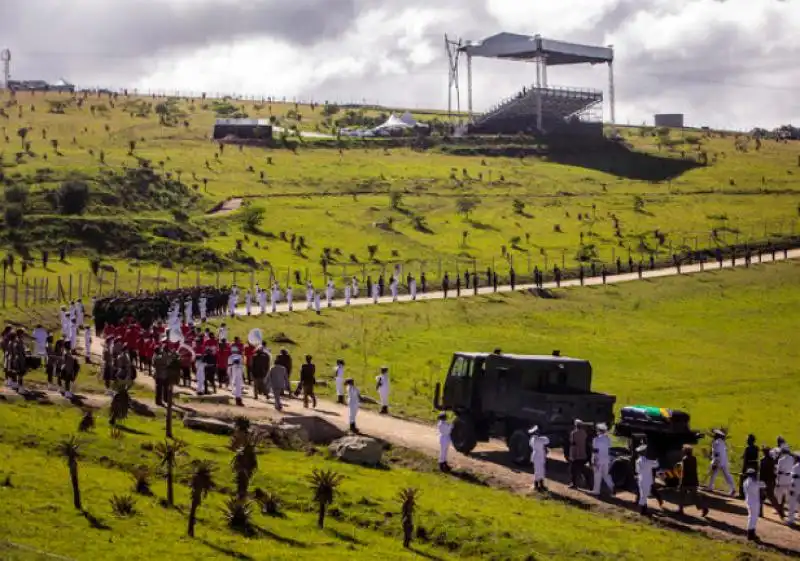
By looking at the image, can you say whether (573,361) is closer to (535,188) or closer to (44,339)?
(44,339)

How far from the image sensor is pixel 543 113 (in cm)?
15112

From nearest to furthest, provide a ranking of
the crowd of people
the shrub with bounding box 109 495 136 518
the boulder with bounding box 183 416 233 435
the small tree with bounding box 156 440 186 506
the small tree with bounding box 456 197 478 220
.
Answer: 1. the shrub with bounding box 109 495 136 518
2. the small tree with bounding box 156 440 186 506
3. the crowd of people
4. the boulder with bounding box 183 416 233 435
5. the small tree with bounding box 456 197 478 220

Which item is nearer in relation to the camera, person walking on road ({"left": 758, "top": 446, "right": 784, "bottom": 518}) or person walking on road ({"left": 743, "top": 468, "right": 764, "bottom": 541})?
person walking on road ({"left": 743, "top": 468, "right": 764, "bottom": 541})

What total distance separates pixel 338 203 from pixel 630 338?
152ft

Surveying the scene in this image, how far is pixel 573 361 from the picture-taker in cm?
3553

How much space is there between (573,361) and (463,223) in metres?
67.7

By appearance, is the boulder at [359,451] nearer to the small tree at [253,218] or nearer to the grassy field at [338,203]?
the grassy field at [338,203]

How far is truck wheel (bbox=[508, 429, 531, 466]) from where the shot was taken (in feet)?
110

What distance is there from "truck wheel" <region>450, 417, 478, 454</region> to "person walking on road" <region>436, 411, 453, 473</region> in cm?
181

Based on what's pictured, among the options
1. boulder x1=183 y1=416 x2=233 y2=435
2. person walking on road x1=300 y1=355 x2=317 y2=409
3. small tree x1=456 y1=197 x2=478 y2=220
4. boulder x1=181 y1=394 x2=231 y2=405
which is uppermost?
small tree x1=456 y1=197 x2=478 y2=220

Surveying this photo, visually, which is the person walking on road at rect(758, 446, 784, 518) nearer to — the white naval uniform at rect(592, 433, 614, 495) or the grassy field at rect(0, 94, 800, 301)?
the white naval uniform at rect(592, 433, 614, 495)

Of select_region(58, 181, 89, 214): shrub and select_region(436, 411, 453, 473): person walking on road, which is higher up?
select_region(58, 181, 89, 214): shrub

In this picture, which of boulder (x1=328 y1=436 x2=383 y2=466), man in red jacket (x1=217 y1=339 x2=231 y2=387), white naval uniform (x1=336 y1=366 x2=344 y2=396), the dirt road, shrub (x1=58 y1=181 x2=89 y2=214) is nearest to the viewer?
boulder (x1=328 y1=436 x2=383 y2=466)

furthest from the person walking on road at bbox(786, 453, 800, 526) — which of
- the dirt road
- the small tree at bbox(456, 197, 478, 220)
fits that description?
the small tree at bbox(456, 197, 478, 220)
